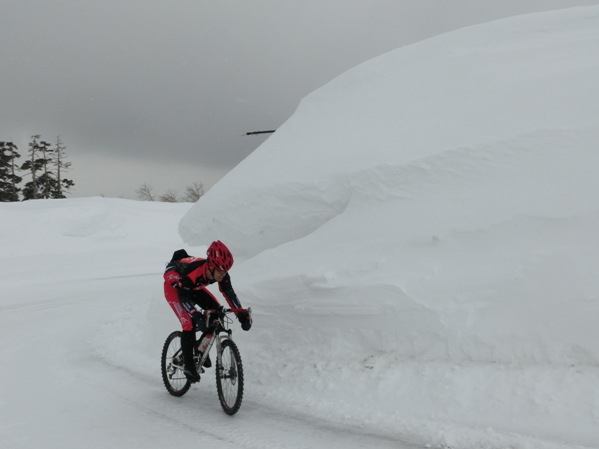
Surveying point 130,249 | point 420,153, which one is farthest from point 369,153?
point 130,249

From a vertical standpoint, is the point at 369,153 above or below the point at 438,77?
below

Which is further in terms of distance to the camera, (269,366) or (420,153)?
(420,153)

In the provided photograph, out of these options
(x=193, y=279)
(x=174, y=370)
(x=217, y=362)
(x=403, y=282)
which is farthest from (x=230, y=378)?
(x=403, y=282)

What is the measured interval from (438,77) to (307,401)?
6.29 metres

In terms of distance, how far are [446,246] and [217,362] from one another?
3012 millimetres

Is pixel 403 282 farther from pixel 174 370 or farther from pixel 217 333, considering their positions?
pixel 174 370

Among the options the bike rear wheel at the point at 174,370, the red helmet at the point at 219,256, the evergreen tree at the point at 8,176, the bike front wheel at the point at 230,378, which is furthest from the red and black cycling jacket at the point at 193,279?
the evergreen tree at the point at 8,176

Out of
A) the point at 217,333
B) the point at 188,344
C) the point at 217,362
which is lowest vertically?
the point at 217,362

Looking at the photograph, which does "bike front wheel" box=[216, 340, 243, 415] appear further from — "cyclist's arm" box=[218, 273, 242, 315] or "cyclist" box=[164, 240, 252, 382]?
"cyclist's arm" box=[218, 273, 242, 315]

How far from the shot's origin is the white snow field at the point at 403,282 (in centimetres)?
416

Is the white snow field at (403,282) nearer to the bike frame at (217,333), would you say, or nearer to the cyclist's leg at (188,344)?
the cyclist's leg at (188,344)

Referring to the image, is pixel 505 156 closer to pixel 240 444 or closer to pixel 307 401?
pixel 307 401

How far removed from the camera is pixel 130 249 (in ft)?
88.4

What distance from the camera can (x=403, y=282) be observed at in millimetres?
5281
